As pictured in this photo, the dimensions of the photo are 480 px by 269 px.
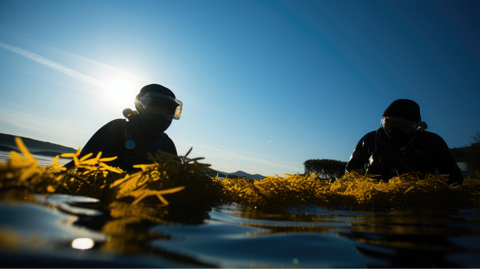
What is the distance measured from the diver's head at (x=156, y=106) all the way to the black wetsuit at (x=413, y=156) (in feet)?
11.1

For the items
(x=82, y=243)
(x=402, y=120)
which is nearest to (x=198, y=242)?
(x=82, y=243)

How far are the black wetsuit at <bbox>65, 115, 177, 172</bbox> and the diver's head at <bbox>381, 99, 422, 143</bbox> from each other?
141 inches

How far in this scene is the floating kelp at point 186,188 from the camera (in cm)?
80

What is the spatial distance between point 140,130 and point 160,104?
19.7 inches

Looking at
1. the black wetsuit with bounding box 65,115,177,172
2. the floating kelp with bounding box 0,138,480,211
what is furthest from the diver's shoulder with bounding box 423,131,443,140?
the black wetsuit with bounding box 65,115,177,172

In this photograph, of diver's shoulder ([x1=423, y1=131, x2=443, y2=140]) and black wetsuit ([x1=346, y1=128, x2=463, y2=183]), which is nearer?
black wetsuit ([x1=346, y1=128, x2=463, y2=183])

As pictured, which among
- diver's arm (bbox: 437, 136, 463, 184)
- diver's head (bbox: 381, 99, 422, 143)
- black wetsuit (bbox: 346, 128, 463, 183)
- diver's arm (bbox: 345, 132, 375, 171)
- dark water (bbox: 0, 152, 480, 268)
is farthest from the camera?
diver's arm (bbox: 345, 132, 375, 171)

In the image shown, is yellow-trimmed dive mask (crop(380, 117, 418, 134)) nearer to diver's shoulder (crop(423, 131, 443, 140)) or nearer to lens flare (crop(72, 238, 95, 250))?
diver's shoulder (crop(423, 131, 443, 140))

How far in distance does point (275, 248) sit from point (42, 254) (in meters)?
0.57

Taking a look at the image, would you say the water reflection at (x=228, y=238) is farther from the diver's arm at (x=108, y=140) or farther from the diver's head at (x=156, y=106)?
the diver's head at (x=156, y=106)

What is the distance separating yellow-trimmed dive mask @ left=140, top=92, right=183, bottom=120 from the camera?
10.3ft

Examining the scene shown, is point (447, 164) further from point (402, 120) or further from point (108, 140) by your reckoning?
point (108, 140)

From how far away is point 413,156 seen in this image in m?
3.22

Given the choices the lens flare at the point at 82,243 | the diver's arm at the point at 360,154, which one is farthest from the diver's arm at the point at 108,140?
the diver's arm at the point at 360,154
